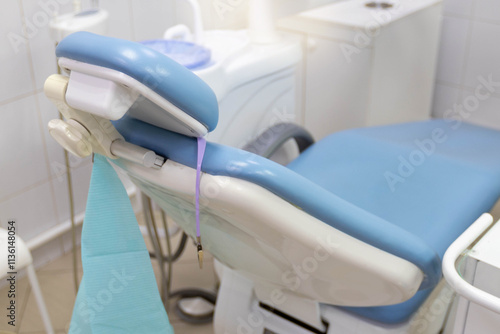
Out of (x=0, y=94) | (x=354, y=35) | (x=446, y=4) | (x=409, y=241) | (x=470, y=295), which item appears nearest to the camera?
(x=470, y=295)

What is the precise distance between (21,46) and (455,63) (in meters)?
2.03

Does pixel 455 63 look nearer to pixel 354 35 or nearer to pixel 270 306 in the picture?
pixel 354 35

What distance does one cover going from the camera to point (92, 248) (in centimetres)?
129

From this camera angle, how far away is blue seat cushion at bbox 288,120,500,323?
147 cm

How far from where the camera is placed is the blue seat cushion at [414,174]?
58.0 inches

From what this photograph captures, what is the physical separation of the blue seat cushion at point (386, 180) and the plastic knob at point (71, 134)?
0.09 metres

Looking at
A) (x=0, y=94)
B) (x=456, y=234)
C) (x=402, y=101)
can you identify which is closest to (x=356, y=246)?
(x=456, y=234)

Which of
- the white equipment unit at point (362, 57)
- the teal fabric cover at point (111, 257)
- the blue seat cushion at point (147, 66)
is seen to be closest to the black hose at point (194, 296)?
the teal fabric cover at point (111, 257)

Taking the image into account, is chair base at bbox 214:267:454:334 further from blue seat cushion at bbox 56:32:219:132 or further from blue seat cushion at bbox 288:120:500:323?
blue seat cushion at bbox 56:32:219:132

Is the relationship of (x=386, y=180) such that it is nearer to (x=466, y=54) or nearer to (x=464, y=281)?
(x=464, y=281)

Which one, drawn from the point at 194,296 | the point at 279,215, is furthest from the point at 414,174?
the point at 194,296

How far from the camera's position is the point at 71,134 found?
1098 millimetres

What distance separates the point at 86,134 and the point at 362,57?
4.80 ft

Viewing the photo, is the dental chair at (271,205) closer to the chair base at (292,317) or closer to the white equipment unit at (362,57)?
the chair base at (292,317)
